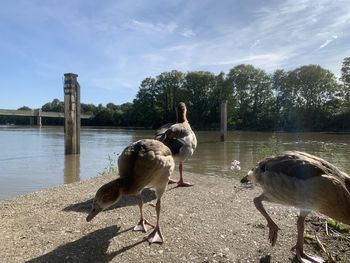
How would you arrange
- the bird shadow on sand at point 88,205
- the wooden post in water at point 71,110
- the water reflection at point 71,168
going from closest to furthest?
the bird shadow on sand at point 88,205, the water reflection at point 71,168, the wooden post in water at point 71,110

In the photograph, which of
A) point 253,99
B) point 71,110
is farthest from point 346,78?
point 71,110

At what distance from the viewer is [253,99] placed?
80.4m

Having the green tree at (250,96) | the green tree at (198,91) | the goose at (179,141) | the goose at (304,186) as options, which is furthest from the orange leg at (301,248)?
the green tree at (198,91)

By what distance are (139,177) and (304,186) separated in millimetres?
2128

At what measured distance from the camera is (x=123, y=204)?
22.9ft

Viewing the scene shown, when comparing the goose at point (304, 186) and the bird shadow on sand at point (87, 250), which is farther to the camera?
the bird shadow on sand at point (87, 250)

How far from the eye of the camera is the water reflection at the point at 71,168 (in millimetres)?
13867

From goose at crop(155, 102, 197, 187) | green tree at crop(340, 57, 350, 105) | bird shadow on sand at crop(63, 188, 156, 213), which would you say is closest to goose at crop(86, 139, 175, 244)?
bird shadow on sand at crop(63, 188, 156, 213)

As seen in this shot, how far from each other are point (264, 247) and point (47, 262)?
2827 millimetres

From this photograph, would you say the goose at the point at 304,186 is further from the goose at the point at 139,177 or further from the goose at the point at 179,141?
the goose at the point at 179,141

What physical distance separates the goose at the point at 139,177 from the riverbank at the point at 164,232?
0.39m

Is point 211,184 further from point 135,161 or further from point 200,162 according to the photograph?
point 200,162

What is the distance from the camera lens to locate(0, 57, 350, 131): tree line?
2628 inches

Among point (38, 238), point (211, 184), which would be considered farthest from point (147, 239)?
point (211, 184)
